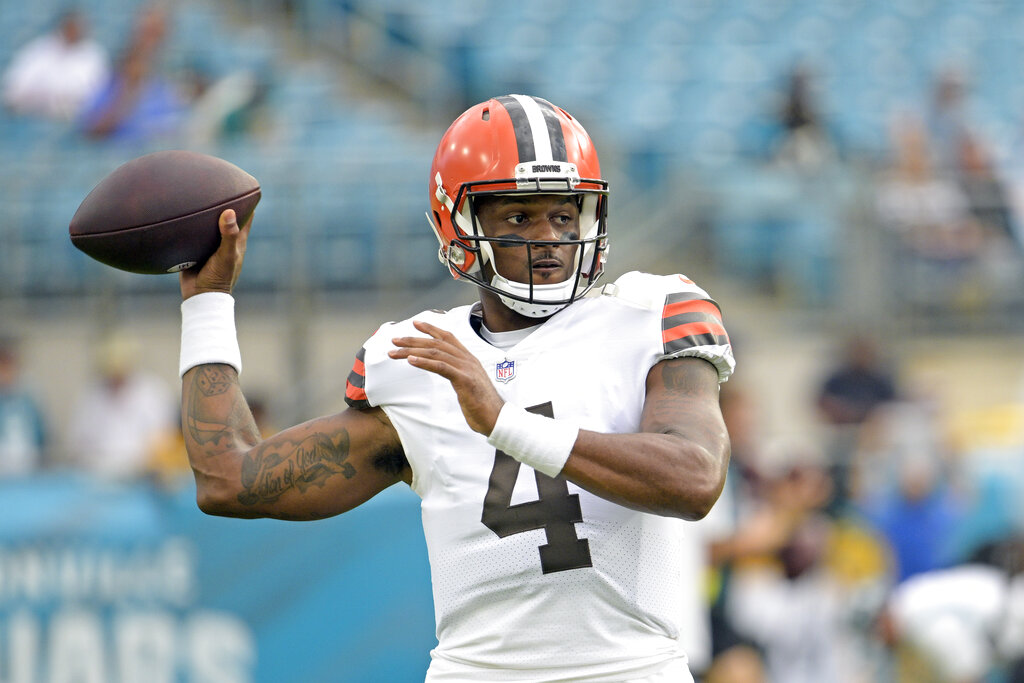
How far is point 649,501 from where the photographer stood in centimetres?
257

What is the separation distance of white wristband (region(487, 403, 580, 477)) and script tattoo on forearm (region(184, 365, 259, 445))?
809 millimetres

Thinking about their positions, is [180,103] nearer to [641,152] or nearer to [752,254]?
[641,152]

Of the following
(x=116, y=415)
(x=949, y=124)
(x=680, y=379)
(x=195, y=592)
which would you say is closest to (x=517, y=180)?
(x=680, y=379)

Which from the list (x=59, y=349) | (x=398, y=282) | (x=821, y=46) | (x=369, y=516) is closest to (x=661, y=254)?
(x=398, y=282)

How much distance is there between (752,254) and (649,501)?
543 cm

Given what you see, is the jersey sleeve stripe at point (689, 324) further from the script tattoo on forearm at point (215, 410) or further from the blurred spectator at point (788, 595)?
the blurred spectator at point (788, 595)

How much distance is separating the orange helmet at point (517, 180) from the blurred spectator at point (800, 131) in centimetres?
585

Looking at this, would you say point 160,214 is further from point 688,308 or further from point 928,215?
point 928,215

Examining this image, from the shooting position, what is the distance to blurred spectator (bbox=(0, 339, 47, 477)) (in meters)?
6.79

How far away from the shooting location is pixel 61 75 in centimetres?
892

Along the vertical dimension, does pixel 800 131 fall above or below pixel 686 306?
above

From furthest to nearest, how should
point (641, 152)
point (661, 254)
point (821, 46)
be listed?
point (821, 46) < point (641, 152) < point (661, 254)

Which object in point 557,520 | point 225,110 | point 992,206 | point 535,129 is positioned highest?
point 225,110

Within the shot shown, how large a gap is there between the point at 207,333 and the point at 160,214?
0.28 metres
